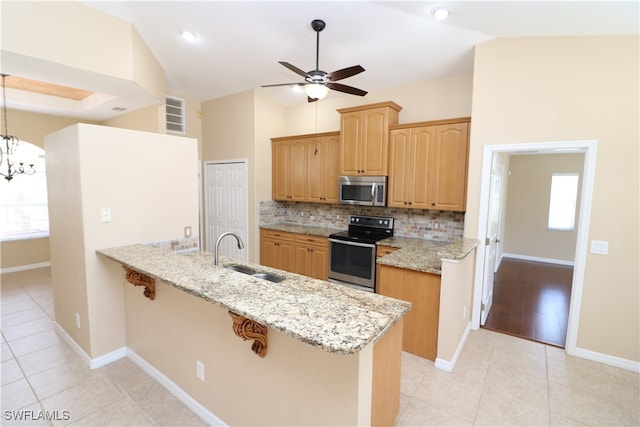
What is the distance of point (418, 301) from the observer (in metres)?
Answer: 2.74

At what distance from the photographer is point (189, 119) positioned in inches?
210

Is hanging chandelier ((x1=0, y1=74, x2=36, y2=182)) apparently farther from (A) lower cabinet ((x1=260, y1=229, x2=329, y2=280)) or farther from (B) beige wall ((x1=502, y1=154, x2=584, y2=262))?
(B) beige wall ((x1=502, y1=154, x2=584, y2=262))

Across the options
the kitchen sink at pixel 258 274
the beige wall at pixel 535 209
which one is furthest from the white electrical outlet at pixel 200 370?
the beige wall at pixel 535 209

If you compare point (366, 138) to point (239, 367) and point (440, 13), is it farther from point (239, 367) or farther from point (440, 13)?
point (239, 367)

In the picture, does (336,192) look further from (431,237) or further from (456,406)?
(456,406)

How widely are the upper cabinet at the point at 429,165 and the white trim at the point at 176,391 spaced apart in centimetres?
296

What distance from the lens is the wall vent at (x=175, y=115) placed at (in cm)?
500

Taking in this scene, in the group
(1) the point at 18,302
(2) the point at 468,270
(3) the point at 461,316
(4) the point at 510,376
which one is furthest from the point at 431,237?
(1) the point at 18,302

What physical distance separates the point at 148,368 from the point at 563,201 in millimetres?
7642

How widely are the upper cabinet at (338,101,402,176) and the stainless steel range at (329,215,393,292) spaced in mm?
833

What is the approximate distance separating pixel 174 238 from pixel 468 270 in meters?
2.99

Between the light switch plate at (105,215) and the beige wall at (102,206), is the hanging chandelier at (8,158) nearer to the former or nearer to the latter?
the beige wall at (102,206)

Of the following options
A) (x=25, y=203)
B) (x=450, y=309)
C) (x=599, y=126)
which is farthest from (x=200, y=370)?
(x=25, y=203)

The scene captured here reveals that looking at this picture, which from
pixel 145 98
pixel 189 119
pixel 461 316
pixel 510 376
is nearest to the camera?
pixel 510 376
